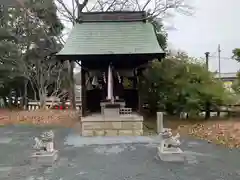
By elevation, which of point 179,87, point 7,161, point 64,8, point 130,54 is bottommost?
point 7,161

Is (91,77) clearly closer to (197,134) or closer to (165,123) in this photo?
(165,123)

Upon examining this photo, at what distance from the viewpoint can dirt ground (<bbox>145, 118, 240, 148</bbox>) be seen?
7.12 m

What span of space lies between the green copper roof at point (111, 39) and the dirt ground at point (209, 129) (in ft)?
9.11

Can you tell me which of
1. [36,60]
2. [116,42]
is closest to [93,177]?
[116,42]

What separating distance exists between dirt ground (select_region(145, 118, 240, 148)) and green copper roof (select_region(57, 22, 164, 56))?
278 cm

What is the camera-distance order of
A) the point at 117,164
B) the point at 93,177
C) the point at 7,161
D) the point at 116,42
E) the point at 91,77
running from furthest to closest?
the point at 91,77 → the point at 116,42 → the point at 7,161 → the point at 117,164 → the point at 93,177

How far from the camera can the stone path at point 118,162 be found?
14.6ft

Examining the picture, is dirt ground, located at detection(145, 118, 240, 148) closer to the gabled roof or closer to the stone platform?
the stone platform

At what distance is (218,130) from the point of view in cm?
813

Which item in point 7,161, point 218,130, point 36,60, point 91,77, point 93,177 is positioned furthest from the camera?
point 36,60

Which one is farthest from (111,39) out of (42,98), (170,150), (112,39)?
(42,98)

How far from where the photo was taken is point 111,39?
9.61m

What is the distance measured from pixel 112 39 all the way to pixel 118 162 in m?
5.33

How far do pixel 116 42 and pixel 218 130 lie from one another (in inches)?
170
